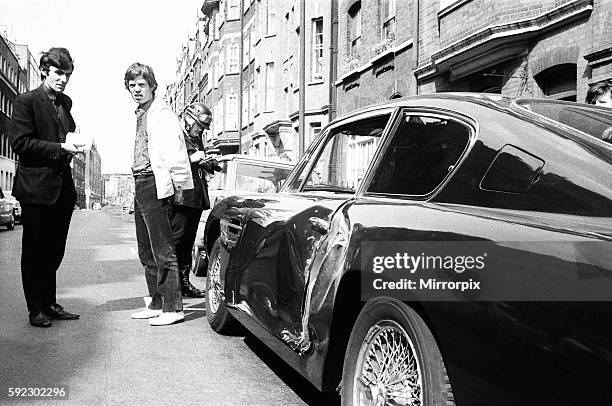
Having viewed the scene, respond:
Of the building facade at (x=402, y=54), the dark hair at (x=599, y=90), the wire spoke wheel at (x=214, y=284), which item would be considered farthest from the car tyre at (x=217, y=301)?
the building facade at (x=402, y=54)

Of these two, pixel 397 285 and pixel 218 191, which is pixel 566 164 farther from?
pixel 218 191

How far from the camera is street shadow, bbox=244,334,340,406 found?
3768 mm

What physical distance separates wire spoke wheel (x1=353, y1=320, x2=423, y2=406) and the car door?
1.90ft

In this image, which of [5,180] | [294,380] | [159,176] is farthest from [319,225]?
[5,180]

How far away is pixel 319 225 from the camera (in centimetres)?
316

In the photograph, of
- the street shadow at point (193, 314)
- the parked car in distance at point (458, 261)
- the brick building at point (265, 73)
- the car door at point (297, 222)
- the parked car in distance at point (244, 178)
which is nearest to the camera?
the parked car in distance at point (458, 261)

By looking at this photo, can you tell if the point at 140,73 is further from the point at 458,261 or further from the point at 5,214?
the point at 5,214

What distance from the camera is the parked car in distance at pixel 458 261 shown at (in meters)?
1.81

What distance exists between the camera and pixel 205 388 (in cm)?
→ 382

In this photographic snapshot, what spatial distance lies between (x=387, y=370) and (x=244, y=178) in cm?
704

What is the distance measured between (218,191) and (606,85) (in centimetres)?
609

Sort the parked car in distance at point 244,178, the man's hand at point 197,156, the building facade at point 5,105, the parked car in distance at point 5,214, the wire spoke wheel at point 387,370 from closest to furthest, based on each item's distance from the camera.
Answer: the wire spoke wheel at point 387,370, the man's hand at point 197,156, the parked car in distance at point 244,178, the parked car in distance at point 5,214, the building facade at point 5,105

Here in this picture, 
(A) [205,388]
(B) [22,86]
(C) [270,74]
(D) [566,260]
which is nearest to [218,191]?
(A) [205,388]

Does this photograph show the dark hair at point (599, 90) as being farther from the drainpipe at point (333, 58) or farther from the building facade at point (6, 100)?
the building facade at point (6, 100)
